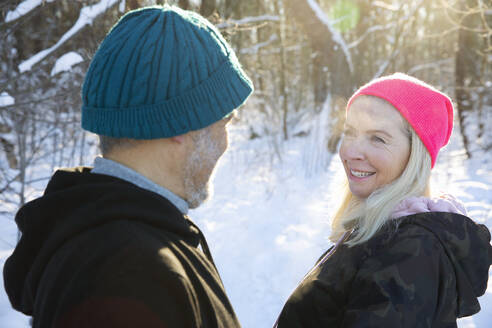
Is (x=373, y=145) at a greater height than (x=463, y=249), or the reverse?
(x=373, y=145)

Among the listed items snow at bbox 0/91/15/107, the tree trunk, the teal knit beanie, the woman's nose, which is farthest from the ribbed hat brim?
the tree trunk

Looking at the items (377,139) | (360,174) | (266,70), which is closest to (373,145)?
(377,139)

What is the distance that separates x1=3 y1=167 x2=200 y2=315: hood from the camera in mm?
979

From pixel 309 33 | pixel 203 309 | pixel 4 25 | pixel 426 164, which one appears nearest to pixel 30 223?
pixel 203 309

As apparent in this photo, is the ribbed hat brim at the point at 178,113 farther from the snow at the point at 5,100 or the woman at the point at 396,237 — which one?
the snow at the point at 5,100

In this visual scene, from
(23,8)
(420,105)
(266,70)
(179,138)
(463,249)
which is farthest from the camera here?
(266,70)

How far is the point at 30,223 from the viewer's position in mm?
1076

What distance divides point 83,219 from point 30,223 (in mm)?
241

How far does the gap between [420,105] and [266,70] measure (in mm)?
9437

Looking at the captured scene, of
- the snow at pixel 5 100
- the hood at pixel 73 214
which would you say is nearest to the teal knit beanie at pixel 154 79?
the hood at pixel 73 214

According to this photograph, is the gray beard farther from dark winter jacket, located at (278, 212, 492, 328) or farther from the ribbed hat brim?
dark winter jacket, located at (278, 212, 492, 328)

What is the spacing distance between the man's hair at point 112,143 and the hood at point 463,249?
1130 millimetres

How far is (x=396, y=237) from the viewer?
142 cm

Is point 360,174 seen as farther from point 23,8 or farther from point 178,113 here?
point 23,8
